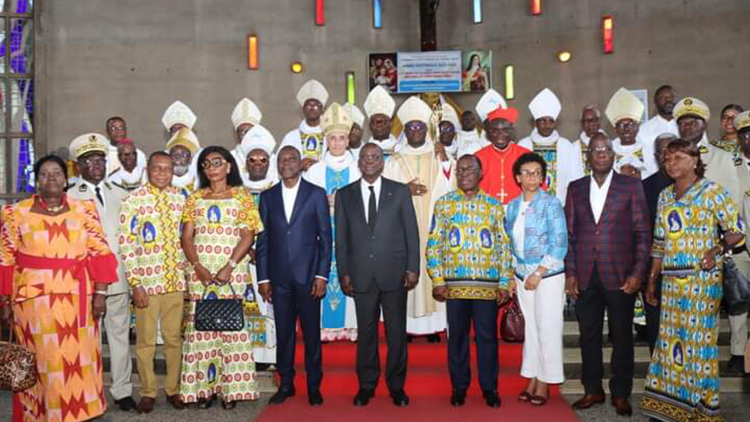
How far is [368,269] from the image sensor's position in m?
5.20

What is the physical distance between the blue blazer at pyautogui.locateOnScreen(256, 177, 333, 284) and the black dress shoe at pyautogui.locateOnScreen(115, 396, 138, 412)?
1242mm

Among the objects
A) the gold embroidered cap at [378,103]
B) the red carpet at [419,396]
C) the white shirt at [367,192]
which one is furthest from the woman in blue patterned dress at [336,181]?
the white shirt at [367,192]

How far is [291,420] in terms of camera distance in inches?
194

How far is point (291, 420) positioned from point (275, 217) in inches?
53.8

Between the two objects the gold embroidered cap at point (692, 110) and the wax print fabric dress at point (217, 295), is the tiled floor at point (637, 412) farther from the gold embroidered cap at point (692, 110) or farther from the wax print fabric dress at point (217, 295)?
the wax print fabric dress at point (217, 295)

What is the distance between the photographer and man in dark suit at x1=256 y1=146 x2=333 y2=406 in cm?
520

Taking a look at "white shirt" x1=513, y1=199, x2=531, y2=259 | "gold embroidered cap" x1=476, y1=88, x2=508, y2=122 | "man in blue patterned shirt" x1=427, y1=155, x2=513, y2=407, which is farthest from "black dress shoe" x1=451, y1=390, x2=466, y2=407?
"gold embroidered cap" x1=476, y1=88, x2=508, y2=122

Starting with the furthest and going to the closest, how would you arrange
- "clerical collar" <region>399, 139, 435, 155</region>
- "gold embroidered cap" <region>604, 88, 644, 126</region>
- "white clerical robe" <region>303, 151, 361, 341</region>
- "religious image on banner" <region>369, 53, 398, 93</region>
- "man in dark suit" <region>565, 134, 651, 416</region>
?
"religious image on banner" <region>369, 53, 398, 93</region>, "gold embroidered cap" <region>604, 88, 644, 126</region>, "clerical collar" <region>399, 139, 435, 155</region>, "white clerical robe" <region>303, 151, 361, 341</region>, "man in dark suit" <region>565, 134, 651, 416</region>

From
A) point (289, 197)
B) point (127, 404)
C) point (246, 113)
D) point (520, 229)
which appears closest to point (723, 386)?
point (520, 229)

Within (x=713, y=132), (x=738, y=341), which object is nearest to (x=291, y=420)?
(x=738, y=341)

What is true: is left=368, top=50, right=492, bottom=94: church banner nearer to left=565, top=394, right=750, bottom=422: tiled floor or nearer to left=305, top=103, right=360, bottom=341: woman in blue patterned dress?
left=305, top=103, right=360, bottom=341: woman in blue patterned dress

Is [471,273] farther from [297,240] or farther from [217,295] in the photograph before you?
[217,295]

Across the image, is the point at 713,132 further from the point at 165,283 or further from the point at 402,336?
the point at 165,283

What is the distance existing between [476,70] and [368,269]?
7.14 m
